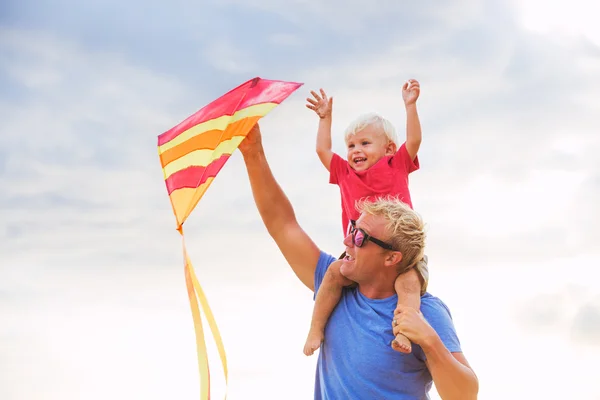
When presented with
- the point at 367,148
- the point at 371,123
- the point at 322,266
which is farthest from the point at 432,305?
the point at 371,123

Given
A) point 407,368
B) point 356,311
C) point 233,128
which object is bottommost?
point 407,368

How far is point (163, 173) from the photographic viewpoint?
4691mm

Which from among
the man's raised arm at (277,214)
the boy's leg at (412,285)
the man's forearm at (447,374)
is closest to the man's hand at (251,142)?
the man's raised arm at (277,214)

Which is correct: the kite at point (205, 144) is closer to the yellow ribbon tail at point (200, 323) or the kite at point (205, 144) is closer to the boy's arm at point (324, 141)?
the yellow ribbon tail at point (200, 323)

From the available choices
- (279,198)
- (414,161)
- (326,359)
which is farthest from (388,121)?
(326,359)

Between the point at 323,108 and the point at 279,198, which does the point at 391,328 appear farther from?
the point at 323,108

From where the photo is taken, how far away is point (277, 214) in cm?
475

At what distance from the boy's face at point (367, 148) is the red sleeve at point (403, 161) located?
5.5 inches

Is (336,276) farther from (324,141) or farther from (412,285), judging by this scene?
(324,141)

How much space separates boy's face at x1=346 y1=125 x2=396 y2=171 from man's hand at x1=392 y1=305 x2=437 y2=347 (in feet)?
5.62

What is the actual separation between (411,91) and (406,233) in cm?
168

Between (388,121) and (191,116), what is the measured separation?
1.50 meters

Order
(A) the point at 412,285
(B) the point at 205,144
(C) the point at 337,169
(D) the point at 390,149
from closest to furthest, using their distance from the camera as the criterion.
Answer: (A) the point at 412,285, (B) the point at 205,144, (D) the point at 390,149, (C) the point at 337,169

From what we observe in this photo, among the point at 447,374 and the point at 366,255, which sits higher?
the point at 366,255
